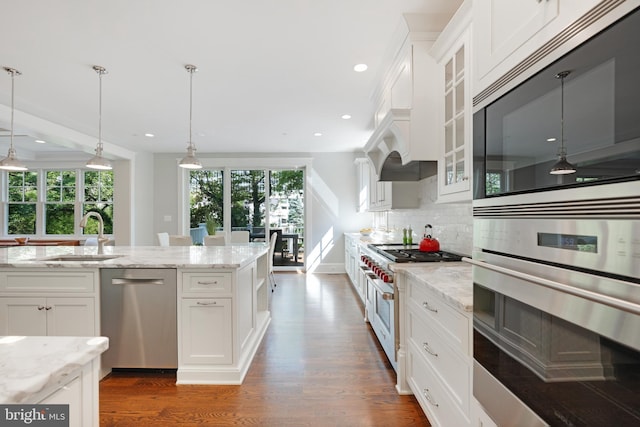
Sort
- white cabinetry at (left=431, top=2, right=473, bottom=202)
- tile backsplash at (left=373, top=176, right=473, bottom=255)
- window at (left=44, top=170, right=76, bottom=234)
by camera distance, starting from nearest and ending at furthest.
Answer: white cabinetry at (left=431, top=2, right=473, bottom=202) → tile backsplash at (left=373, top=176, right=473, bottom=255) → window at (left=44, top=170, right=76, bottom=234)

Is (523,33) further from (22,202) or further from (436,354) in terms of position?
(22,202)

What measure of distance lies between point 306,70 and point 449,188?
1.78 metres

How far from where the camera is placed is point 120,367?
228 centimetres

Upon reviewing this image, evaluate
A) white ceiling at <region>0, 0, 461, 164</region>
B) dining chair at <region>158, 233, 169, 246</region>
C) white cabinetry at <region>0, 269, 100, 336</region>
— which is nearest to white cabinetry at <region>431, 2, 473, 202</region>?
white ceiling at <region>0, 0, 461, 164</region>

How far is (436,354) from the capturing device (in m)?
1.55

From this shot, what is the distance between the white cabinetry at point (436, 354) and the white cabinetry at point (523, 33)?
0.90 meters

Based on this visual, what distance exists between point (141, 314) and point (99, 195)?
579 cm

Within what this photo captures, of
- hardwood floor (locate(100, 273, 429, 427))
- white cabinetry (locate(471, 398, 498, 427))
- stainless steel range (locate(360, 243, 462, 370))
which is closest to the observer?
white cabinetry (locate(471, 398, 498, 427))

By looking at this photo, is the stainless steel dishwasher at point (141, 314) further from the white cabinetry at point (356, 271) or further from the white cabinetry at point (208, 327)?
the white cabinetry at point (356, 271)

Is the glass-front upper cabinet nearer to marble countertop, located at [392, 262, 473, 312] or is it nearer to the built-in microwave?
marble countertop, located at [392, 262, 473, 312]

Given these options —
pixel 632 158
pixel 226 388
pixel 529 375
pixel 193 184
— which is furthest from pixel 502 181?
pixel 193 184

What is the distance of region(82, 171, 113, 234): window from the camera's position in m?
6.58

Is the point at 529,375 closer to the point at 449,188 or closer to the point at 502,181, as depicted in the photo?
the point at 502,181

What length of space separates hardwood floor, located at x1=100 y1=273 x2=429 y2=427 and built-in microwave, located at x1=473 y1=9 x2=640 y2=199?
168 cm
